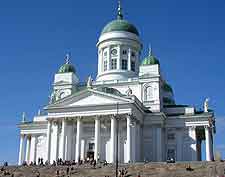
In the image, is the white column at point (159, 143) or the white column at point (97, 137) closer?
the white column at point (97, 137)

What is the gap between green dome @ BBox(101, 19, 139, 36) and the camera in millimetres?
75312

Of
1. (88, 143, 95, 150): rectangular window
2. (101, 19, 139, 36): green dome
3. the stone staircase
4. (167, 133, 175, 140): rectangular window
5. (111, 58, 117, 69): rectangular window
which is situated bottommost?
the stone staircase

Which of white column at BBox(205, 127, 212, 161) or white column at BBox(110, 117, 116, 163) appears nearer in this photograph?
white column at BBox(110, 117, 116, 163)

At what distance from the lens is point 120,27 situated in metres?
75.2

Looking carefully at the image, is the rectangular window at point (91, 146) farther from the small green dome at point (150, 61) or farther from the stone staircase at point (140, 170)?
the small green dome at point (150, 61)

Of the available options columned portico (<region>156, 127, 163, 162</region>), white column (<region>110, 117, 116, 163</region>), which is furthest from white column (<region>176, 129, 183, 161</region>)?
white column (<region>110, 117, 116, 163</region>)

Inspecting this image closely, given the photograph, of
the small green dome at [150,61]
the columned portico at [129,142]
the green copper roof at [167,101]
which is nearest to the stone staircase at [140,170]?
the columned portico at [129,142]

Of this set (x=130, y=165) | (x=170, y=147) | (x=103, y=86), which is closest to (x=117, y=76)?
(x=103, y=86)

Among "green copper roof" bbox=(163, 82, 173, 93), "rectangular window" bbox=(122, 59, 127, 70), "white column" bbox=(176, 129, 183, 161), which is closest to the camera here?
"white column" bbox=(176, 129, 183, 161)

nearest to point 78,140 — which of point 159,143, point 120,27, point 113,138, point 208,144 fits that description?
point 113,138

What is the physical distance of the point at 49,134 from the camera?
6181 centimetres

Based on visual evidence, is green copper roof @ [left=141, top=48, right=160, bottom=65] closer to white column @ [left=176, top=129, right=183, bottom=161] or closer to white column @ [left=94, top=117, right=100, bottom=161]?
white column @ [left=176, top=129, right=183, bottom=161]

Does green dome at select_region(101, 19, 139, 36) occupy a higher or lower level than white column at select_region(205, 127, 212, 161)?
higher

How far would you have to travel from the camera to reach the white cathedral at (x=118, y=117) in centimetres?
5947
